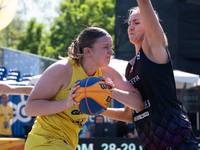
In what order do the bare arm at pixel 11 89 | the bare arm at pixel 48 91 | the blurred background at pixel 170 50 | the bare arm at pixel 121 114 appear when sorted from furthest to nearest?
the blurred background at pixel 170 50 → the bare arm at pixel 121 114 → the bare arm at pixel 11 89 → the bare arm at pixel 48 91

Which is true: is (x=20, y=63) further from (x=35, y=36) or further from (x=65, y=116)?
(x=35, y=36)

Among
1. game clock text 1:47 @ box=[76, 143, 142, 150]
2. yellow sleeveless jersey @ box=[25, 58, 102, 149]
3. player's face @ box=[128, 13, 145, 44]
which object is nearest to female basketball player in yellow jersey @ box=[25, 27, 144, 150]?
yellow sleeveless jersey @ box=[25, 58, 102, 149]

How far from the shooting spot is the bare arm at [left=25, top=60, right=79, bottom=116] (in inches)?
96.9

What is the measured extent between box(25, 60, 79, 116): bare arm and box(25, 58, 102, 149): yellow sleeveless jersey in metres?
0.08

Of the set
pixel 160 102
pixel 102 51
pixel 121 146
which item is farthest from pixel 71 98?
pixel 121 146

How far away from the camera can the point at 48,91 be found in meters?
2.53

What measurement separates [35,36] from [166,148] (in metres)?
26.3

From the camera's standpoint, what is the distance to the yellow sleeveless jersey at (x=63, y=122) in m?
2.59

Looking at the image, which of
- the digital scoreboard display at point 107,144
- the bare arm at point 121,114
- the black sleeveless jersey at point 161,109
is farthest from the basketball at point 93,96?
the digital scoreboard display at point 107,144

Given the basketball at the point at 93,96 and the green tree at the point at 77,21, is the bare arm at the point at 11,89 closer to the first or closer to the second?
the basketball at the point at 93,96

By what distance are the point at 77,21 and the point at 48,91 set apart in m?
21.8

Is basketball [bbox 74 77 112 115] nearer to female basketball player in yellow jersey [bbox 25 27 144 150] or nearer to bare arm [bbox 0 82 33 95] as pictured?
female basketball player in yellow jersey [bbox 25 27 144 150]

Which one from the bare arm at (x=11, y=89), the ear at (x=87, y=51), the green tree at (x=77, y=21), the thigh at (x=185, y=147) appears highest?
the green tree at (x=77, y=21)

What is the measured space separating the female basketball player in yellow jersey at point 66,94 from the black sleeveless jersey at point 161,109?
0.16m
